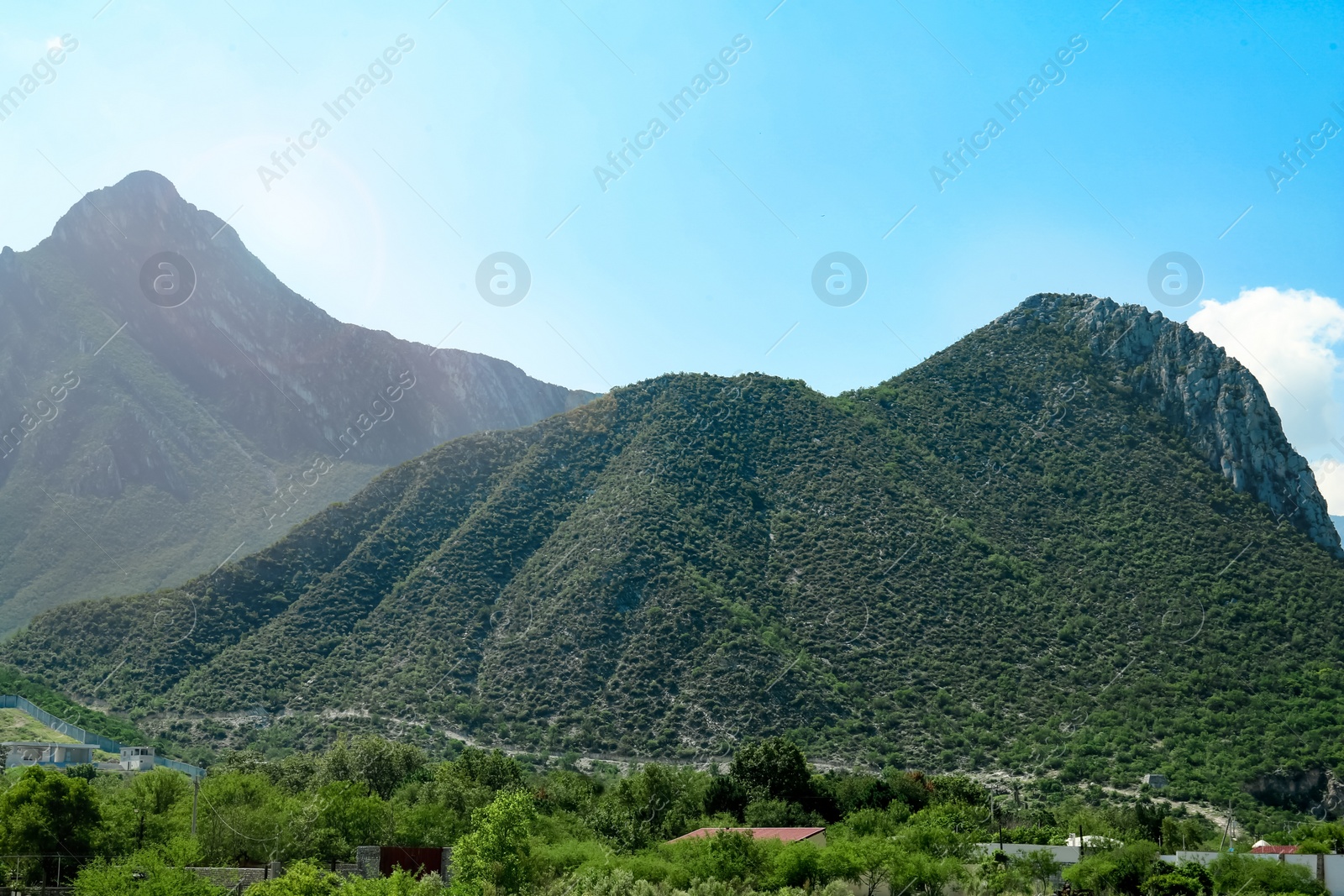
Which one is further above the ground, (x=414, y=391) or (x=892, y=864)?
(x=414, y=391)

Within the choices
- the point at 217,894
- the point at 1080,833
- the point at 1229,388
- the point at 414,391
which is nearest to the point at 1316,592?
the point at 1229,388

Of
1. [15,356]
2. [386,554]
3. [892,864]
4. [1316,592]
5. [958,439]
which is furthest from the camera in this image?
[15,356]

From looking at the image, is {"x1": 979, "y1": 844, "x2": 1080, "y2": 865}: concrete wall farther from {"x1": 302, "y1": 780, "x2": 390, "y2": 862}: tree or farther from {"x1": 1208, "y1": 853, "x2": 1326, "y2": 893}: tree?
{"x1": 302, "y1": 780, "x2": 390, "y2": 862}: tree

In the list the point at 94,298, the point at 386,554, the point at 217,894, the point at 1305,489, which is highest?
the point at 1305,489

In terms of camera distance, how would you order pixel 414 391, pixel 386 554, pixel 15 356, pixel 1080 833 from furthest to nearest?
pixel 414 391 → pixel 15 356 → pixel 386 554 → pixel 1080 833

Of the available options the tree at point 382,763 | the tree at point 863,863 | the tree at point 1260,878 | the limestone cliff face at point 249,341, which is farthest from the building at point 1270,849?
the limestone cliff face at point 249,341

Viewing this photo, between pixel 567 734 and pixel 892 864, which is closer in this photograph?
pixel 892 864

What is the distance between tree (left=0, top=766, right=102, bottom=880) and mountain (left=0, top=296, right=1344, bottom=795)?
29.3m

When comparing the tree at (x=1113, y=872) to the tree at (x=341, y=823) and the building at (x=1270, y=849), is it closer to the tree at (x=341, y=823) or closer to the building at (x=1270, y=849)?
the building at (x=1270, y=849)

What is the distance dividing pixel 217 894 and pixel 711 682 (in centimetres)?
4402

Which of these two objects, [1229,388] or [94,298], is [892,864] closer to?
[1229,388]

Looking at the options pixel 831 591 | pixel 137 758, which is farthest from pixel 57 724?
pixel 831 591

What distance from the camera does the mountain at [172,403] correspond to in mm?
122250

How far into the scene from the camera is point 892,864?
4097 centimetres
